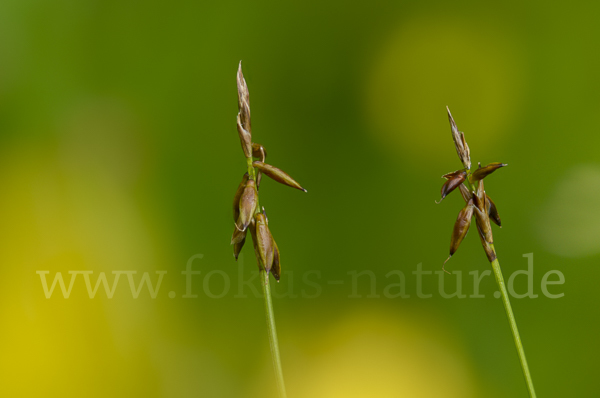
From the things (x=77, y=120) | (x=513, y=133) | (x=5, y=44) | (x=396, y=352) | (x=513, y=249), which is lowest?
(x=396, y=352)

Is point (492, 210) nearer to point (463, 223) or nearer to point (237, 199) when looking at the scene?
point (463, 223)

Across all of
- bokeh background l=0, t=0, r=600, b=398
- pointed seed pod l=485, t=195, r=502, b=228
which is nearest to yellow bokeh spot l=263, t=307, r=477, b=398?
bokeh background l=0, t=0, r=600, b=398

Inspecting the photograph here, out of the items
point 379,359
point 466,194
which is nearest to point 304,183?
point 379,359

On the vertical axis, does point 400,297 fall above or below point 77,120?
below

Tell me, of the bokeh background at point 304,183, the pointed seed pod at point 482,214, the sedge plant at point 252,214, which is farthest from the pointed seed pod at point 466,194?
the bokeh background at point 304,183

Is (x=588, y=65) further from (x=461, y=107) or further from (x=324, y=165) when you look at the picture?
(x=324, y=165)

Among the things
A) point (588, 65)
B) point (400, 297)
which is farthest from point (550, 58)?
point (400, 297)

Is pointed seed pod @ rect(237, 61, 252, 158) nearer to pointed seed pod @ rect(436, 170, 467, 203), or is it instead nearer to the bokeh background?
pointed seed pod @ rect(436, 170, 467, 203)
